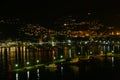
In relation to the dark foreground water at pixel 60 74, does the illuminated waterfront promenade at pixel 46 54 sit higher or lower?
higher

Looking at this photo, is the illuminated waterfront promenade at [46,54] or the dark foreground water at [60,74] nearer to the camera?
the dark foreground water at [60,74]

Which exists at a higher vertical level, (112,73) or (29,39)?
(29,39)

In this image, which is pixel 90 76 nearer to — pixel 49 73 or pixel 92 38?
pixel 49 73

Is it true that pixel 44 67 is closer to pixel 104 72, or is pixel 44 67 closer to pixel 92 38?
pixel 104 72

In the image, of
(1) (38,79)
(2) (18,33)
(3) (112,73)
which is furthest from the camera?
(2) (18,33)

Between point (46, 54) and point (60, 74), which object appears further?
point (46, 54)

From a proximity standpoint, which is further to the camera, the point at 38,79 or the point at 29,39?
the point at 29,39

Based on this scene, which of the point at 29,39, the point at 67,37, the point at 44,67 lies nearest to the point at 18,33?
the point at 29,39

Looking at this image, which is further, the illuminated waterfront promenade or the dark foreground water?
the illuminated waterfront promenade

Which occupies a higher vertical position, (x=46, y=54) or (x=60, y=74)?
(x=46, y=54)

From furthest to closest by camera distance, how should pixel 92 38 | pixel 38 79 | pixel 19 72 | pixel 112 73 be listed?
pixel 92 38
pixel 112 73
pixel 19 72
pixel 38 79

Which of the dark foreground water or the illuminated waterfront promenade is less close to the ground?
the illuminated waterfront promenade
